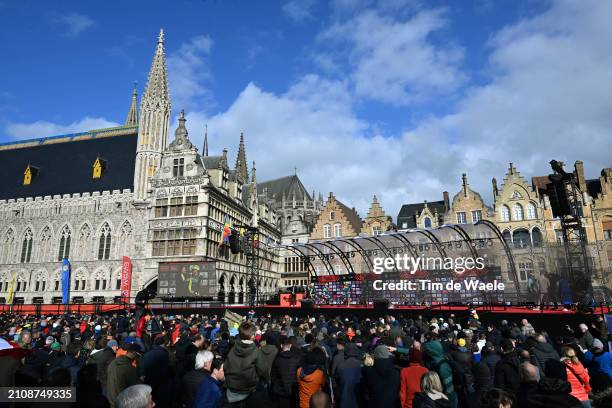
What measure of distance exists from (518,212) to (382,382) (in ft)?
143

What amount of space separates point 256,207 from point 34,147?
3099 cm

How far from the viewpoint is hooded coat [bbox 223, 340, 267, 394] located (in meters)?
5.39

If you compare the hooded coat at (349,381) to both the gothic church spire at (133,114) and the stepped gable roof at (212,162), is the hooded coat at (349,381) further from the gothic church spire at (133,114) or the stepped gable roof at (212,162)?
the gothic church spire at (133,114)

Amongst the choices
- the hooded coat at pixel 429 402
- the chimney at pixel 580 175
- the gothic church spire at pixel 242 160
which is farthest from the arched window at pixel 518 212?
the hooded coat at pixel 429 402

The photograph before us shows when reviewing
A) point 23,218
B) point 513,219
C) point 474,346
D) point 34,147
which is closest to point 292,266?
point 513,219

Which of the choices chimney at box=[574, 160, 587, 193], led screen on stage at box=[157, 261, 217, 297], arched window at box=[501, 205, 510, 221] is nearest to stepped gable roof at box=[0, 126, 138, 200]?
led screen on stage at box=[157, 261, 217, 297]

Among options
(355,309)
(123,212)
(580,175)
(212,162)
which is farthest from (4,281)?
(580,175)

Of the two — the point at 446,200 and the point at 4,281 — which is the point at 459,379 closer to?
the point at 446,200

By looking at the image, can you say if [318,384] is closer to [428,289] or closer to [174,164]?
[428,289]

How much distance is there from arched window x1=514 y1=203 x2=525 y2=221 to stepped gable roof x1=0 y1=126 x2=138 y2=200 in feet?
138

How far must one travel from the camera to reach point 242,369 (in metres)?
5.46

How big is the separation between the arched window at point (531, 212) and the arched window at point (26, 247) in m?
55.0

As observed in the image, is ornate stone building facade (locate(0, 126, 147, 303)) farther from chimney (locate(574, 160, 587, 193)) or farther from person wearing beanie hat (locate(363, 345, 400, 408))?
chimney (locate(574, 160, 587, 193))

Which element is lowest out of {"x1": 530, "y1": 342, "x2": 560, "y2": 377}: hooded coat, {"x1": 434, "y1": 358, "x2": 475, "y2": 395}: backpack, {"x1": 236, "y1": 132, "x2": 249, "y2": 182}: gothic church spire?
{"x1": 434, "y1": 358, "x2": 475, "y2": 395}: backpack
